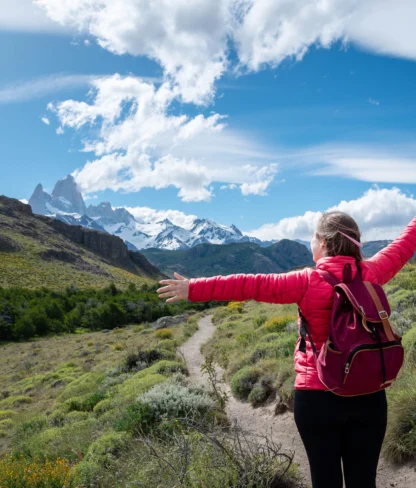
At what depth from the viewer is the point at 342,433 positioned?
8.36 feet

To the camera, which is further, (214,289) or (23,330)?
(23,330)

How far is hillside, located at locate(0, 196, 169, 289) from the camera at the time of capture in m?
77.9

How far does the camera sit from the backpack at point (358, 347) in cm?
234

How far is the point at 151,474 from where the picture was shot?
4.43 metres

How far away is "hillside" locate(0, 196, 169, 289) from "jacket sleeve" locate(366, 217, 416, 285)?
74641mm

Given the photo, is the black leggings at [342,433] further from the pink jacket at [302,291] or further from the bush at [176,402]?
the bush at [176,402]

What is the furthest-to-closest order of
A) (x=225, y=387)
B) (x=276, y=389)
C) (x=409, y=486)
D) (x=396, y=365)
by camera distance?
1. (x=225, y=387)
2. (x=276, y=389)
3. (x=409, y=486)
4. (x=396, y=365)

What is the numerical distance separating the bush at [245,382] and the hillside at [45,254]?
68.9 meters

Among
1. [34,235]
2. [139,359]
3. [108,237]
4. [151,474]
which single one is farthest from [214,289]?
[108,237]

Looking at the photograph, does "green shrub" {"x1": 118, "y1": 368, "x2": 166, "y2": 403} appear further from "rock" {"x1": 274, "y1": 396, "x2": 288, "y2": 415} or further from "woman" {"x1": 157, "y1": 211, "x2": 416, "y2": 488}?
"woman" {"x1": 157, "y1": 211, "x2": 416, "y2": 488}

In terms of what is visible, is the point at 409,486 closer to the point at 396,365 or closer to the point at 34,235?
the point at 396,365

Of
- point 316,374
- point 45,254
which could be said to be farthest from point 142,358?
point 45,254

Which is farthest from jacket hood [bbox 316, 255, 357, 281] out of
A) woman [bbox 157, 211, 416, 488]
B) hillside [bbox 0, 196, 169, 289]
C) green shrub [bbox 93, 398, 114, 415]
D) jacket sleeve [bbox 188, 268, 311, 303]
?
hillside [bbox 0, 196, 169, 289]

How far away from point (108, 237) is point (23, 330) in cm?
11475
